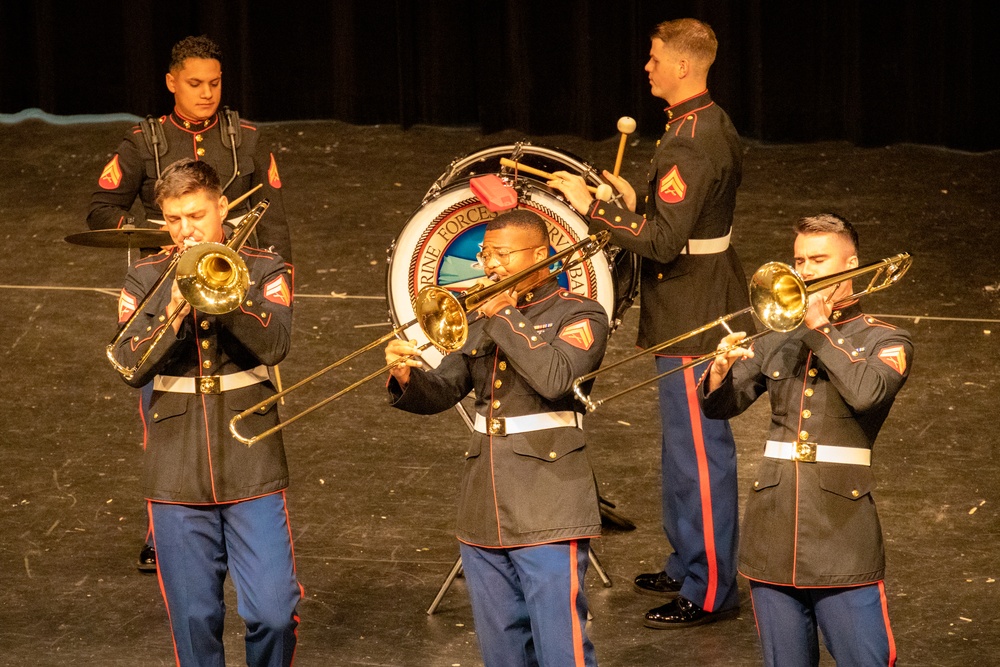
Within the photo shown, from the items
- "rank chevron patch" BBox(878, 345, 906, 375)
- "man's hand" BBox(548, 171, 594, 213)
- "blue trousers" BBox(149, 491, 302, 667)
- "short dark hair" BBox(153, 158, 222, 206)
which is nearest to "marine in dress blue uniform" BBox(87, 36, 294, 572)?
"man's hand" BBox(548, 171, 594, 213)

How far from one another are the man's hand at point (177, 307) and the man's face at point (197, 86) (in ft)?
4.94

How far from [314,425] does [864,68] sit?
15.8ft

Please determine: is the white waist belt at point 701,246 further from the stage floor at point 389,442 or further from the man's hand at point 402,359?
the man's hand at point 402,359

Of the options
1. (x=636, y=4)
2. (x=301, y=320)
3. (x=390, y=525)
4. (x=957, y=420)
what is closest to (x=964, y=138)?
(x=636, y=4)

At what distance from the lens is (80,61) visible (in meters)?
10.4

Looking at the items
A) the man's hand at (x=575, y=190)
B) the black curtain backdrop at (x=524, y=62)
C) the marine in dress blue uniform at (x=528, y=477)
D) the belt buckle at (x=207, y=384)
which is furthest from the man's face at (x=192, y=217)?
the black curtain backdrop at (x=524, y=62)

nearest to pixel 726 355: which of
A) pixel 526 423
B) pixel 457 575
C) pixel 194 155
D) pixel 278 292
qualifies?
pixel 526 423

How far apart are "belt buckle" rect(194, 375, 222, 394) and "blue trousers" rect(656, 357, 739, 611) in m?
1.55

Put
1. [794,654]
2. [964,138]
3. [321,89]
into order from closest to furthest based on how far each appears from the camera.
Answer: [794,654]
[964,138]
[321,89]

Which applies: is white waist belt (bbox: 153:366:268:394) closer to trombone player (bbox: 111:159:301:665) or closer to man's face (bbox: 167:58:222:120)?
trombone player (bbox: 111:159:301:665)

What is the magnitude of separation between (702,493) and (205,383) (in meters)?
1.70

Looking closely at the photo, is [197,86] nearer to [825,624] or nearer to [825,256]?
[825,256]

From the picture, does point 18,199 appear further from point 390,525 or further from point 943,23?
point 943,23

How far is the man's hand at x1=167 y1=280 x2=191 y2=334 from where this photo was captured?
3.86 metres
